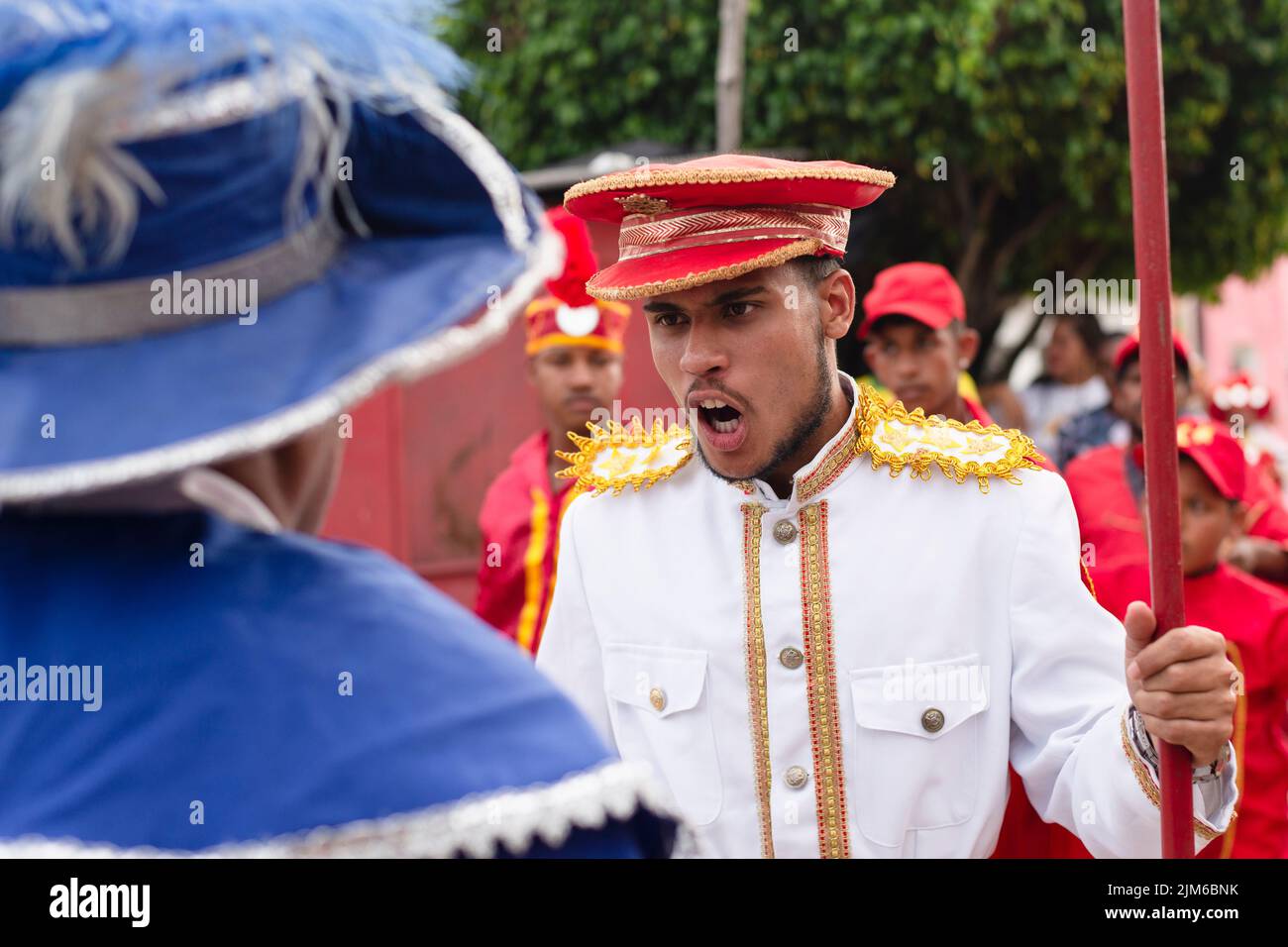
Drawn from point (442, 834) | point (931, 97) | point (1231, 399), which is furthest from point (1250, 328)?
point (442, 834)

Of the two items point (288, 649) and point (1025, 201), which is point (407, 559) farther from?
point (288, 649)

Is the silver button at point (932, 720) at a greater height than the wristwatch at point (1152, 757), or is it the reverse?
the silver button at point (932, 720)

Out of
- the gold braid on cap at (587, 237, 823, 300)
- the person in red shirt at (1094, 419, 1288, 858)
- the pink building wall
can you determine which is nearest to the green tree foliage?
the person in red shirt at (1094, 419, 1288, 858)

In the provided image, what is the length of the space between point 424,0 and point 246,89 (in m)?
0.27

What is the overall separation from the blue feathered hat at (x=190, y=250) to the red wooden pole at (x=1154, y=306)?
1054 millimetres

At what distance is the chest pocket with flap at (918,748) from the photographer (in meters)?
2.52

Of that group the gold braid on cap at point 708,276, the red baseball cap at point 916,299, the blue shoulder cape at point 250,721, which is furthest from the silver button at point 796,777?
the red baseball cap at point 916,299

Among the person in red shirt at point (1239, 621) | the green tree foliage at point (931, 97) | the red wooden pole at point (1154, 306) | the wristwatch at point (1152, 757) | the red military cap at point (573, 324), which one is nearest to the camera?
the red wooden pole at point (1154, 306)

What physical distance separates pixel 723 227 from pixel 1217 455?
251cm

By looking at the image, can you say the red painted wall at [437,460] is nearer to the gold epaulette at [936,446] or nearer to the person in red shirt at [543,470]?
the person in red shirt at [543,470]

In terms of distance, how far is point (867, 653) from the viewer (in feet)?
8.54

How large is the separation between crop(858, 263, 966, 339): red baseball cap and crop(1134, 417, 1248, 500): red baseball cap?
0.99 metres

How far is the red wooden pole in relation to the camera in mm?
2078

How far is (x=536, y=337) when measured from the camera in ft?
17.7
